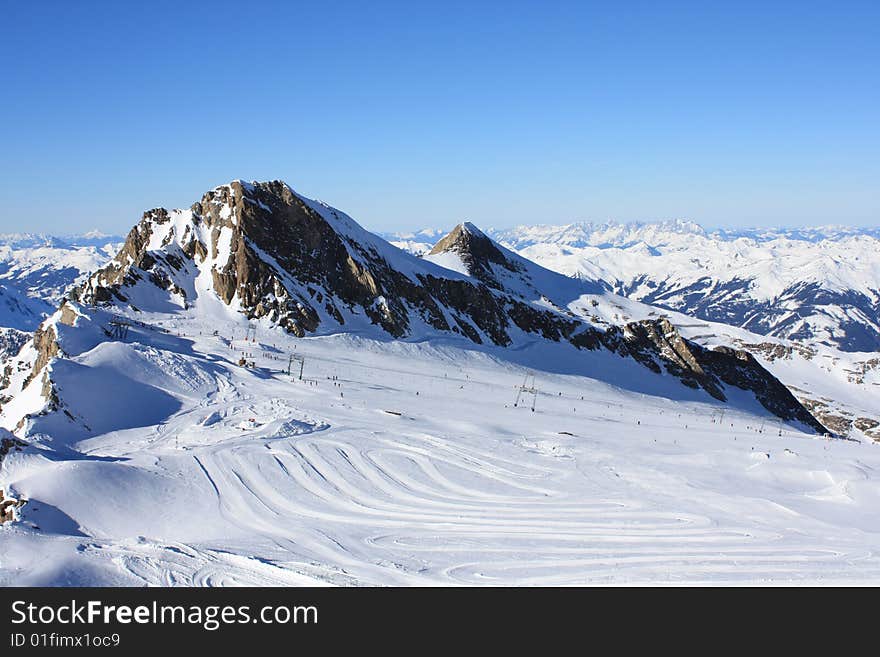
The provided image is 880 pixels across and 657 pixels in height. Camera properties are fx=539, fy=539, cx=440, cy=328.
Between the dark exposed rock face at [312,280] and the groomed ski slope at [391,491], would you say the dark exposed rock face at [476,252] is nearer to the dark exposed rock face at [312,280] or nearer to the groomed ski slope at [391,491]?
the dark exposed rock face at [312,280]

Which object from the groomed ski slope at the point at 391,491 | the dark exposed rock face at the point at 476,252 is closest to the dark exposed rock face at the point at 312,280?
the dark exposed rock face at the point at 476,252

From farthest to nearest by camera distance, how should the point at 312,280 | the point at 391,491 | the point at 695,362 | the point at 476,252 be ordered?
1. the point at 476,252
2. the point at 695,362
3. the point at 312,280
4. the point at 391,491

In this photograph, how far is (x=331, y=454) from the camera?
3931 cm

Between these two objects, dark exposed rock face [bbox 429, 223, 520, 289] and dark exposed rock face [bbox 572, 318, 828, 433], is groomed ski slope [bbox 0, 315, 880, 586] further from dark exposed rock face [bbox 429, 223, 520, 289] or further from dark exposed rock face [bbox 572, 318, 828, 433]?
dark exposed rock face [bbox 429, 223, 520, 289]

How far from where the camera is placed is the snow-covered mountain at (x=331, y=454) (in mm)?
25578

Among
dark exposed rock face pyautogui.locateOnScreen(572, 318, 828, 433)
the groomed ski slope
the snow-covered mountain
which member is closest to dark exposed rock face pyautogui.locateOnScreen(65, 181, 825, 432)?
dark exposed rock face pyautogui.locateOnScreen(572, 318, 828, 433)

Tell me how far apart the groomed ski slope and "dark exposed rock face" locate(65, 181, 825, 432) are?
22.5 m

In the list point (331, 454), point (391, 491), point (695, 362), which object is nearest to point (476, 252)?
point (695, 362)

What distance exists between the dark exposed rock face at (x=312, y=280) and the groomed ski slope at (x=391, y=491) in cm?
2255

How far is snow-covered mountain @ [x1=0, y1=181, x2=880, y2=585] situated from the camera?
83.9 feet

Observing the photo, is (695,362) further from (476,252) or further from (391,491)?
(391,491)

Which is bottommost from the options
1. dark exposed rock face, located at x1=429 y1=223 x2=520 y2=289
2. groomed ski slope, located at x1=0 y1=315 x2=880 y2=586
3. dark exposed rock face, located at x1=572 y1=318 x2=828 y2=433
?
groomed ski slope, located at x1=0 y1=315 x2=880 y2=586

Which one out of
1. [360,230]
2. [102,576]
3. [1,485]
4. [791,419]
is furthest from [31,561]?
[791,419]

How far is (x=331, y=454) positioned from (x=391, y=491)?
22.5ft
